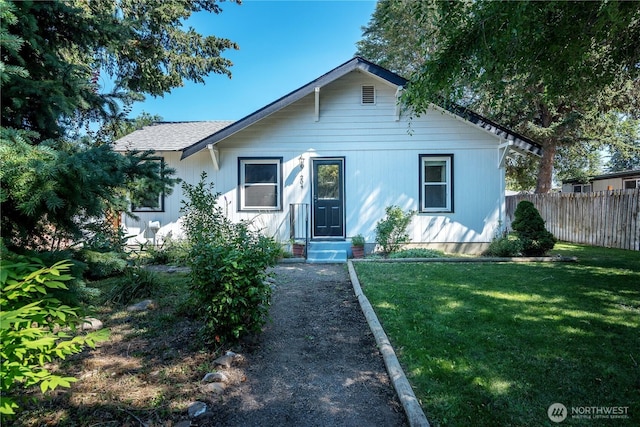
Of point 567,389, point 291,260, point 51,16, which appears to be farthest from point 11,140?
point 291,260

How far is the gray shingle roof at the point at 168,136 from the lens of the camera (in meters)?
9.77

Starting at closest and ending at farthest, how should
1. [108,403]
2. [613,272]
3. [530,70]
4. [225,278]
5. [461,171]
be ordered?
1. [108,403]
2. [225,278]
3. [530,70]
4. [613,272]
5. [461,171]

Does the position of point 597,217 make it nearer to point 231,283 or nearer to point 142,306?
point 231,283

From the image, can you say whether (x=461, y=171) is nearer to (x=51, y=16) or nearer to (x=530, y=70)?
(x=530, y=70)

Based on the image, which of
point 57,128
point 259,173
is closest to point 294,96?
point 259,173

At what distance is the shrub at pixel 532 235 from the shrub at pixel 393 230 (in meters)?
2.58

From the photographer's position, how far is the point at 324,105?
9172mm

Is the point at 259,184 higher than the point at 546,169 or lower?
lower

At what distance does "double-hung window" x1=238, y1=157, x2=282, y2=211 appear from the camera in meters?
9.31

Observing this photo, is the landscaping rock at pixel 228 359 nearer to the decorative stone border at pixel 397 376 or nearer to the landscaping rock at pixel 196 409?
the landscaping rock at pixel 196 409

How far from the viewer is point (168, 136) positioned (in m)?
10.8

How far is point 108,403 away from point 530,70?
237 inches

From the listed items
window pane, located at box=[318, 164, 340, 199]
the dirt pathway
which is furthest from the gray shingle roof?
the dirt pathway

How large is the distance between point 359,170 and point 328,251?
2.43 metres
